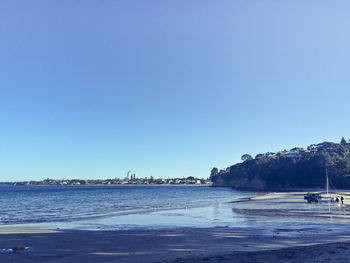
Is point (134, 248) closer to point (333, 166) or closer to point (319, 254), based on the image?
point (319, 254)

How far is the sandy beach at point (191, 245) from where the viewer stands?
16.8 metres

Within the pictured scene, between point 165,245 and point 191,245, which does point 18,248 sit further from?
point 191,245

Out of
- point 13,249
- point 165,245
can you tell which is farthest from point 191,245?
point 13,249

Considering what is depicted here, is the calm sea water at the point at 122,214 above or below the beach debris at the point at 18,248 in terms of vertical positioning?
below

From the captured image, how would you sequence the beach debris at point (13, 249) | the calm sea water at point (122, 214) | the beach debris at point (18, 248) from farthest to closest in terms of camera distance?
the calm sea water at point (122, 214), the beach debris at point (18, 248), the beach debris at point (13, 249)

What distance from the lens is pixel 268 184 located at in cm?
19262

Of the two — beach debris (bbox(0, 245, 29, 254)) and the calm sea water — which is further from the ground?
beach debris (bbox(0, 245, 29, 254))

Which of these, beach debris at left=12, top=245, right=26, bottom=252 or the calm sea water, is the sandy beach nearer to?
beach debris at left=12, top=245, right=26, bottom=252

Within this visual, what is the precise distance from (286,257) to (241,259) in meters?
2.02

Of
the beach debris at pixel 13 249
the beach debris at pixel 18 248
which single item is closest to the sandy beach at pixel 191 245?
the beach debris at pixel 13 249

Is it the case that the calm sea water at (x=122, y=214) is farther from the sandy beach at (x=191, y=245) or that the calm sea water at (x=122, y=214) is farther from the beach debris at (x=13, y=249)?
the beach debris at (x=13, y=249)

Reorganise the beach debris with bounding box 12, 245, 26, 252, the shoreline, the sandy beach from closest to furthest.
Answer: the sandy beach, the shoreline, the beach debris with bounding box 12, 245, 26, 252

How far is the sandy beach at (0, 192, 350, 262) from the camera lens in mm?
16828

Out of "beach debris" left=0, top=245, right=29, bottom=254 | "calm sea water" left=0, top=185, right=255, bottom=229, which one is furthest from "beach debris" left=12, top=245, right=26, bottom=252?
"calm sea water" left=0, top=185, right=255, bottom=229
